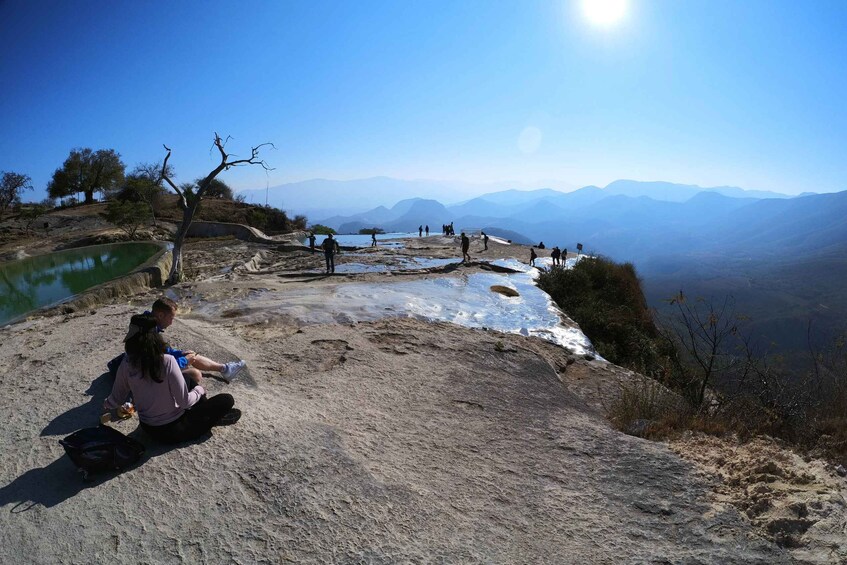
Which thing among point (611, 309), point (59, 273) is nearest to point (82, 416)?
point (611, 309)

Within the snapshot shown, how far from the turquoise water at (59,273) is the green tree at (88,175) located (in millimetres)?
24011

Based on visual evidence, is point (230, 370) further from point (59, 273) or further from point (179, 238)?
point (59, 273)

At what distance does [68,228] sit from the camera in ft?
97.0

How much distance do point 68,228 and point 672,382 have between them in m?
36.3

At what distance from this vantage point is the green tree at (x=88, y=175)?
131 ft

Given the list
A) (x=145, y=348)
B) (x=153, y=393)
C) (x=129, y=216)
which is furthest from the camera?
(x=129, y=216)

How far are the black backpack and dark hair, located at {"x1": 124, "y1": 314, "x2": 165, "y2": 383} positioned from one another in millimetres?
482

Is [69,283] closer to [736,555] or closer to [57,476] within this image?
[57,476]

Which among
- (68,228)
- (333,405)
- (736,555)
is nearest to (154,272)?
(333,405)

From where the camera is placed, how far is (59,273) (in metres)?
16.7

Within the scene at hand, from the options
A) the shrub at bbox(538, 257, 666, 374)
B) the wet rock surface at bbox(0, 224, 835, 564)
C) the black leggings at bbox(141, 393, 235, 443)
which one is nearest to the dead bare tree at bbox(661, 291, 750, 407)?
the shrub at bbox(538, 257, 666, 374)

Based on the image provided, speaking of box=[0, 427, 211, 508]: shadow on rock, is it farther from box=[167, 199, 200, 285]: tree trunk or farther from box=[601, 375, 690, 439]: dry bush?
box=[167, 199, 200, 285]: tree trunk

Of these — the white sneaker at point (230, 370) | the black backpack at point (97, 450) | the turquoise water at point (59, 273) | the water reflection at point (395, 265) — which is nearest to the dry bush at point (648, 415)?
the white sneaker at point (230, 370)

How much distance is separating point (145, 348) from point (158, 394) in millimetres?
428
